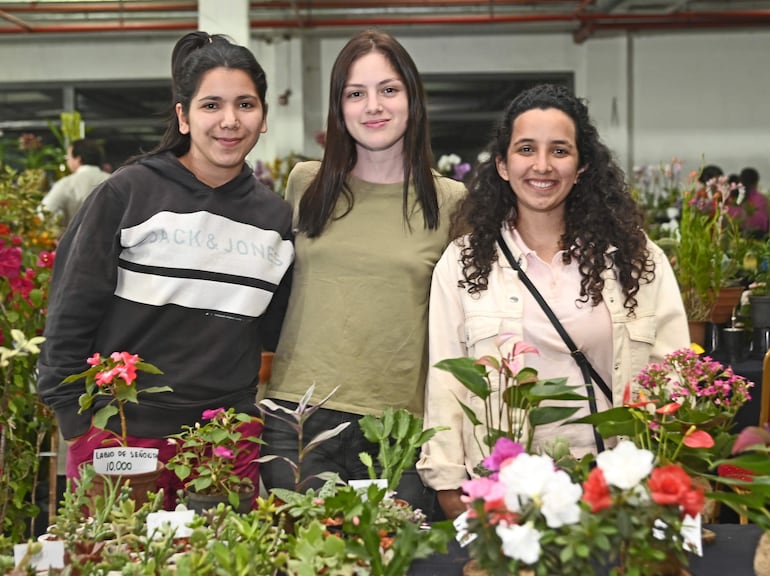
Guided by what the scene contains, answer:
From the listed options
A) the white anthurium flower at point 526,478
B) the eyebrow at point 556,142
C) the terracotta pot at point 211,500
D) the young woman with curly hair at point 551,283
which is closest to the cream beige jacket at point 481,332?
the young woman with curly hair at point 551,283

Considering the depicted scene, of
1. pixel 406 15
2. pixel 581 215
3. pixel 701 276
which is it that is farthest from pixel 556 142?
pixel 406 15

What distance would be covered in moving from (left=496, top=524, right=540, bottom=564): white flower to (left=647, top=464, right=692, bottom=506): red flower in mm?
153

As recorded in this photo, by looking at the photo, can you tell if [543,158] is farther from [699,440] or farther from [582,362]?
[699,440]

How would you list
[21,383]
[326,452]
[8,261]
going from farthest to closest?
[21,383] < [8,261] < [326,452]

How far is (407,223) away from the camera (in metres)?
2.01

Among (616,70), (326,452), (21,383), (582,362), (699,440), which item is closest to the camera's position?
(699,440)

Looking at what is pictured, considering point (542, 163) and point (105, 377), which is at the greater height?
point (542, 163)

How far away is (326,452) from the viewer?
6.28 feet

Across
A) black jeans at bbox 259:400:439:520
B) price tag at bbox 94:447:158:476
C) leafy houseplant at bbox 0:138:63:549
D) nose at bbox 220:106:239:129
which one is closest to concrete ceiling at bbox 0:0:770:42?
leafy houseplant at bbox 0:138:63:549

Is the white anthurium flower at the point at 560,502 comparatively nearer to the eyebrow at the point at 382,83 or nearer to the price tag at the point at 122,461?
the price tag at the point at 122,461

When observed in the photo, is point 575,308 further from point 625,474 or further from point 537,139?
point 625,474

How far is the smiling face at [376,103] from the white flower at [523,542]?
1136 mm

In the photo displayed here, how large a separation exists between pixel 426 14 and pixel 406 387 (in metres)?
7.92

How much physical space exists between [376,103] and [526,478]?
1133 millimetres
